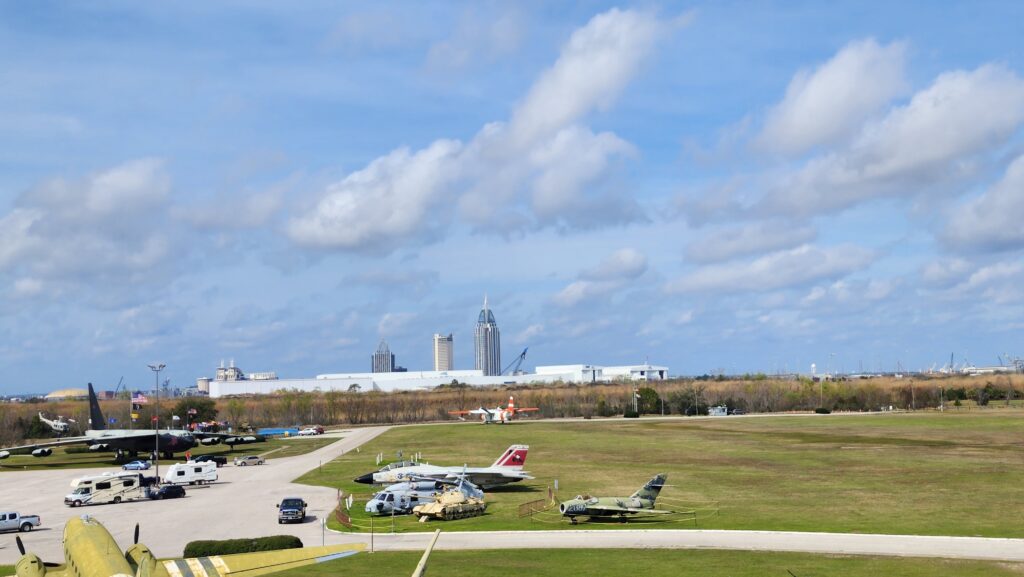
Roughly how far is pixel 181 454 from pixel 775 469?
78.4 meters

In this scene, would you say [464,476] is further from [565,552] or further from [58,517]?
[58,517]

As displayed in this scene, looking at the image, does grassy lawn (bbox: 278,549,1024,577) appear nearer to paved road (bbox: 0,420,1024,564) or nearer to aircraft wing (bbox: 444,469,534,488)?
paved road (bbox: 0,420,1024,564)

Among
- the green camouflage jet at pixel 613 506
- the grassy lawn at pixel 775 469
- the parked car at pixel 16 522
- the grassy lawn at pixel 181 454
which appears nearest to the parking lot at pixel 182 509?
the parked car at pixel 16 522

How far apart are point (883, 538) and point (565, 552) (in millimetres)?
17035

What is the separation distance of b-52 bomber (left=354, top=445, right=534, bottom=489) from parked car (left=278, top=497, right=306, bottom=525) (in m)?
11.2

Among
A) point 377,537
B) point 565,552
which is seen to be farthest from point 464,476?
point 565,552

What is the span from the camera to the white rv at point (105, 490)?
218 ft

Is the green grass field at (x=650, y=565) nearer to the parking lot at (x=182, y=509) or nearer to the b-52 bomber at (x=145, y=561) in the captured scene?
the parking lot at (x=182, y=509)

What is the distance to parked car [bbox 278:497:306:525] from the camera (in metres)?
54.0

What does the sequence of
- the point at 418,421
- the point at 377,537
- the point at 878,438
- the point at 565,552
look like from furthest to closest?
the point at 418,421, the point at 878,438, the point at 377,537, the point at 565,552

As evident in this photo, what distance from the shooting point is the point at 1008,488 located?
63.9 m

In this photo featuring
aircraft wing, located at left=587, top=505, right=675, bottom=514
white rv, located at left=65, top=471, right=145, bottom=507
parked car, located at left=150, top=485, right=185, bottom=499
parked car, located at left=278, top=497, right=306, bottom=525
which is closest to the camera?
aircraft wing, located at left=587, top=505, right=675, bottom=514

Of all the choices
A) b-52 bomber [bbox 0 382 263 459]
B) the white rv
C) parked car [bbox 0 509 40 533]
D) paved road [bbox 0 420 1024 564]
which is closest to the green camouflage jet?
paved road [bbox 0 420 1024 564]

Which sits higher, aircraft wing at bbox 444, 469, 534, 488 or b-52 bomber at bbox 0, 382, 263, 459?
b-52 bomber at bbox 0, 382, 263, 459
